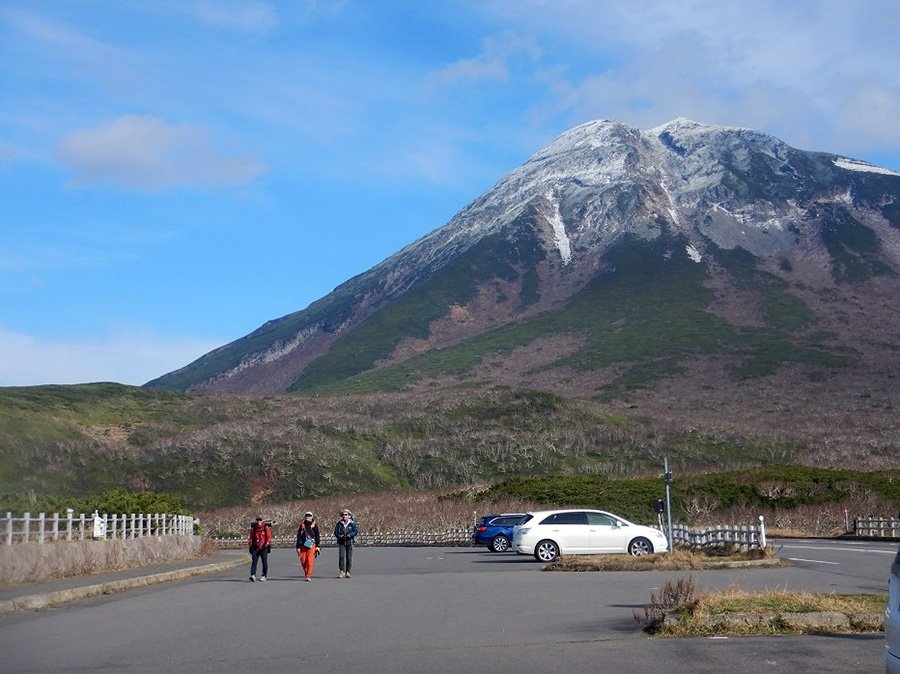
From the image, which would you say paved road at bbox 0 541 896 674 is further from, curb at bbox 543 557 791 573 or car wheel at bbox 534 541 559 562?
car wheel at bbox 534 541 559 562

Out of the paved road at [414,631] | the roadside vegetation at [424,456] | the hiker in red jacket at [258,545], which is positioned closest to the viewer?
the paved road at [414,631]

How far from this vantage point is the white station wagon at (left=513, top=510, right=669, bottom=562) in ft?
104

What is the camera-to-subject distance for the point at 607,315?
18512cm

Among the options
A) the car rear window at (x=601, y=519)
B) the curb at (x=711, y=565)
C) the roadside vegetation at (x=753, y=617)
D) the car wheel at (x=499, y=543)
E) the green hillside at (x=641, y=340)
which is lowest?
the car wheel at (x=499, y=543)

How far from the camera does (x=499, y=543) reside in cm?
4312

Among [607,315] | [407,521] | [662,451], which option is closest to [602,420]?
[662,451]

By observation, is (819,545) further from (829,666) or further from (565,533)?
(829,666)

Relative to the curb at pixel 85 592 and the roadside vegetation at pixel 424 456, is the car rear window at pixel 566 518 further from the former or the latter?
the roadside vegetation at pixel 424 456

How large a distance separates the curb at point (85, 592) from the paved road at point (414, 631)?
367 millimetres

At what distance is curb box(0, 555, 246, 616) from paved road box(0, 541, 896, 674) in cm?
37

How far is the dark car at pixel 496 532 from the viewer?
4309 centimetres

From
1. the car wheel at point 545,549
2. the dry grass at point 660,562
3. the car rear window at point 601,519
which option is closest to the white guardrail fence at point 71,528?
the dry grass at point 660,562

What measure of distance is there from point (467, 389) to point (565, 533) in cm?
10417

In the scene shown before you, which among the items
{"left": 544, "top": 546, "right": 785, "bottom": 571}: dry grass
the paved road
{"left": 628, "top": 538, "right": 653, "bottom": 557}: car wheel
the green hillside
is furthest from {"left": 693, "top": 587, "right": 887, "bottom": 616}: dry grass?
the green hillside
